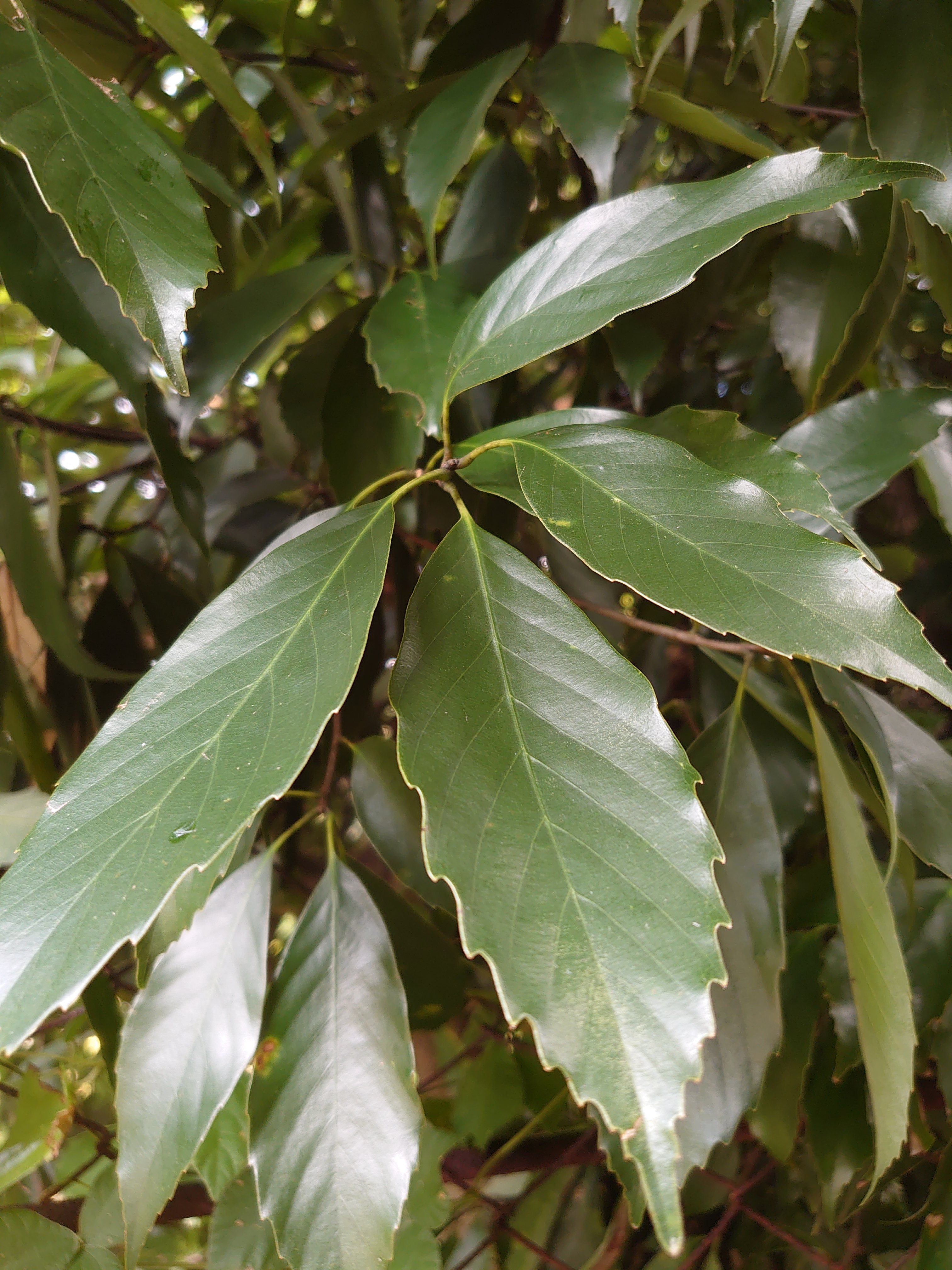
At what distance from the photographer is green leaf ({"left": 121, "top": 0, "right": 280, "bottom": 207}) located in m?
0.45

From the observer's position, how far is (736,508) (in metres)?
0.35

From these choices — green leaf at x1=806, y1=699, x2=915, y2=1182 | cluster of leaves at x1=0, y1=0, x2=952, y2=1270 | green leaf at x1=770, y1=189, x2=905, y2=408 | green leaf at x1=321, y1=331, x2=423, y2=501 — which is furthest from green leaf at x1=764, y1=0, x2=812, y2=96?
green leaf at x1=806, y1=699, x2=915, y2=1182

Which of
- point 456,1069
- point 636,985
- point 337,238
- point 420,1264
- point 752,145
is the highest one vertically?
point 337,238

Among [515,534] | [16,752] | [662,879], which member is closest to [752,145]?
[515,534]

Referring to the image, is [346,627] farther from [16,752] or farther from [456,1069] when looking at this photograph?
[456,1069]

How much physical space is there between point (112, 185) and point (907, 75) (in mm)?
469

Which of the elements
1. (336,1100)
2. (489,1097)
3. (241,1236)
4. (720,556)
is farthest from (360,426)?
(489,1097)

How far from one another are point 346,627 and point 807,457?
14.8 inches

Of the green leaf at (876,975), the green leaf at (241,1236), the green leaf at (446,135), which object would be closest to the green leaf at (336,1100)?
the green leaf at (241,1236)

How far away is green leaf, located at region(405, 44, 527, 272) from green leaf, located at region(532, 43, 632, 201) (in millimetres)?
32

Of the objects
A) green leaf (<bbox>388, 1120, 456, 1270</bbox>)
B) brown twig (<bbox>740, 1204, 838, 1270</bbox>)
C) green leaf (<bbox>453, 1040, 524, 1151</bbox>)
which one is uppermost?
green leaf (<bbox>388, 1120, 456, 1270</bbox>)

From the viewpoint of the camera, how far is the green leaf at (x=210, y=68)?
448 millimetres

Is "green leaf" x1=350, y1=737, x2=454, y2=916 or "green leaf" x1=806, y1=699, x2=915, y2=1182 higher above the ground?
"green leaf" x1=350, y1=737, x2=454, y2=916

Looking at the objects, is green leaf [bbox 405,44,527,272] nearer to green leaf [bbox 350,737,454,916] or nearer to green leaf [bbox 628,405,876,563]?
green leaf [bbox 628,405,876,563]
